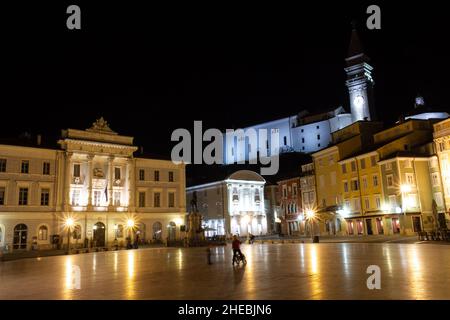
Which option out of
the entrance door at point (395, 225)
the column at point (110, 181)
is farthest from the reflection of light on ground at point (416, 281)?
the column at point (110, 181)

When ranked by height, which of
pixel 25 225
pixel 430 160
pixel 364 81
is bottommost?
pixel 25 225

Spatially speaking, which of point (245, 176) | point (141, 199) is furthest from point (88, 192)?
point (245, 176)

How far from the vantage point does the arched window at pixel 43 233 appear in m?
47.4

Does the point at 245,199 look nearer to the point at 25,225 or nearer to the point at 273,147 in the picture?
the point at 25,225

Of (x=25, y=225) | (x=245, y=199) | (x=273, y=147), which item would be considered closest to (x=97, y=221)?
(x=25, y=225)

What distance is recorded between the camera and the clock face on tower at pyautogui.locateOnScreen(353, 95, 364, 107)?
97062mm

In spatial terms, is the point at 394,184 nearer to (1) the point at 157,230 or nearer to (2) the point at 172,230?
(2) the point at 172,230

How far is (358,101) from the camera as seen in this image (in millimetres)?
97625

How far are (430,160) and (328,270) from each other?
37347mm

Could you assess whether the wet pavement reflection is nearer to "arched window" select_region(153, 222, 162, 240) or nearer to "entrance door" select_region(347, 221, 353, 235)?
"entrance door" select_region(347, 221, 353, 235)

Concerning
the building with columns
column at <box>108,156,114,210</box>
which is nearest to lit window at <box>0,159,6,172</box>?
the building with columns

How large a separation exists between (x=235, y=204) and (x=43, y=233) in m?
33.0

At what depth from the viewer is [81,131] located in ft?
172
